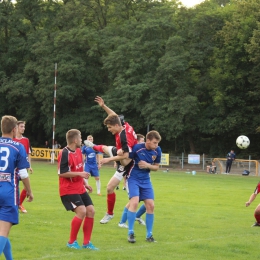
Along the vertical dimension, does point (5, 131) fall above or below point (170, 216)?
above

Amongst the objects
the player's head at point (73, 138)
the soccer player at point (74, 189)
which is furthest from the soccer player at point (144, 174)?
the player's head at point (73, 138)

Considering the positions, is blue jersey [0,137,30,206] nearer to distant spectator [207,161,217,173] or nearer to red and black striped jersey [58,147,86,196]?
red and black striped jersey [58,147,86,196]

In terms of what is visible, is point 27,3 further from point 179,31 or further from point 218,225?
point 218,225

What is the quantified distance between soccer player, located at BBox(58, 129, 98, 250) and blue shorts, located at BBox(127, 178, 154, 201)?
122 cm

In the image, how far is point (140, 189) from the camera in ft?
37.2

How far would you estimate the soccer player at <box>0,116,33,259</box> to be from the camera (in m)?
7.77

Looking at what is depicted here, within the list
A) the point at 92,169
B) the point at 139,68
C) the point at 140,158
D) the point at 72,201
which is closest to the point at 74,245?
the point at 72,201

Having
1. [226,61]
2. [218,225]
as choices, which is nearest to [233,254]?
[218,225]

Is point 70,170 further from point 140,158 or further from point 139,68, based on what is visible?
point 139,68

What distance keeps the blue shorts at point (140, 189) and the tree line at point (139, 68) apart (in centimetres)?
3686

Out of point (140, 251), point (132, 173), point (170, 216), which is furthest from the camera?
point (170, 216)

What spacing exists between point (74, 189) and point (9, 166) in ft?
7.60

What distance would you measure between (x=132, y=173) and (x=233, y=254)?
8.02 feet

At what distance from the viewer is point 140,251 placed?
10.0 meters
